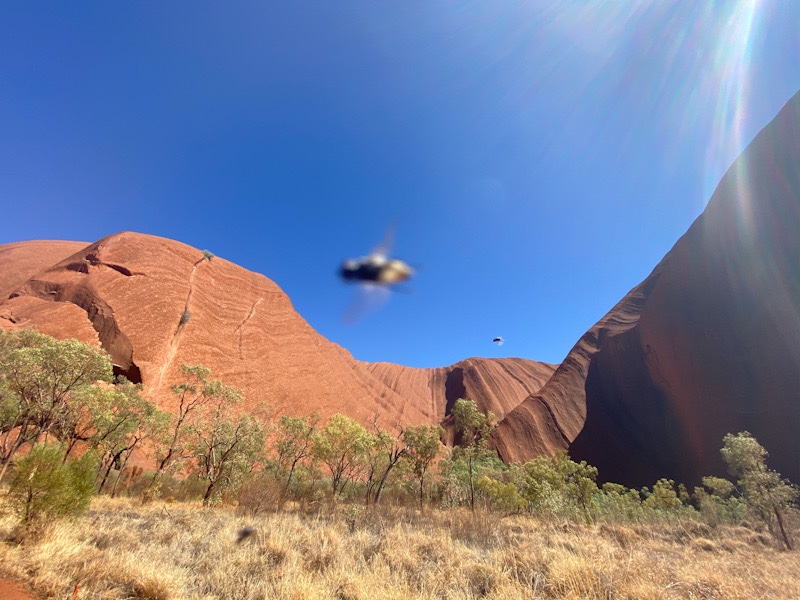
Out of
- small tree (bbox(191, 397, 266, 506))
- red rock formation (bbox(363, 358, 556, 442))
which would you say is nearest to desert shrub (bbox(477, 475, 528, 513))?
small tree (bbox(191, 397, 266, 506))

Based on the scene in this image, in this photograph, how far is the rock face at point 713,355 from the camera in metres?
28.5

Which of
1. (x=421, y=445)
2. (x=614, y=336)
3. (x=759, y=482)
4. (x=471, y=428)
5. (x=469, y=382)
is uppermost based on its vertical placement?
(x=614, y=336)

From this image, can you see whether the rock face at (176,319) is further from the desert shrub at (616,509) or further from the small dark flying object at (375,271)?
the small dark flying object at (375,271)

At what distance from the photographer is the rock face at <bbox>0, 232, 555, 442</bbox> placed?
3077 cm

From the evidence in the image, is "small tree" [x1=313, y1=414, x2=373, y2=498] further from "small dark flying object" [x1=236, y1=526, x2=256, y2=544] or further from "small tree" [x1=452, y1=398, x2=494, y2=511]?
"small dark flying object" [x1=236, y1=526, x2=256, y2=544]

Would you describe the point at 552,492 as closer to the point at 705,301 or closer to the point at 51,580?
the point at 51,580

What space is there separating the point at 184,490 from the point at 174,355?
1978cm

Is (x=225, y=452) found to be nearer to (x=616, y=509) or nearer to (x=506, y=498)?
(x=506, y=498)

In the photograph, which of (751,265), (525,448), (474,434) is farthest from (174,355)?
(751,265)

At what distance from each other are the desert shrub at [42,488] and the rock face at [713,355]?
42.1m

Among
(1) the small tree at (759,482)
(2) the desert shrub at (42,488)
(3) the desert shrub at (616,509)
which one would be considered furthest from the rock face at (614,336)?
(2) the desert shrub at (42,488)

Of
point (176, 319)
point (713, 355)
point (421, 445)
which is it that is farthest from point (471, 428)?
point (176, 319)

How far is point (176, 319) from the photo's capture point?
117 feet

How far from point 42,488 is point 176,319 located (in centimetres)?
3455
